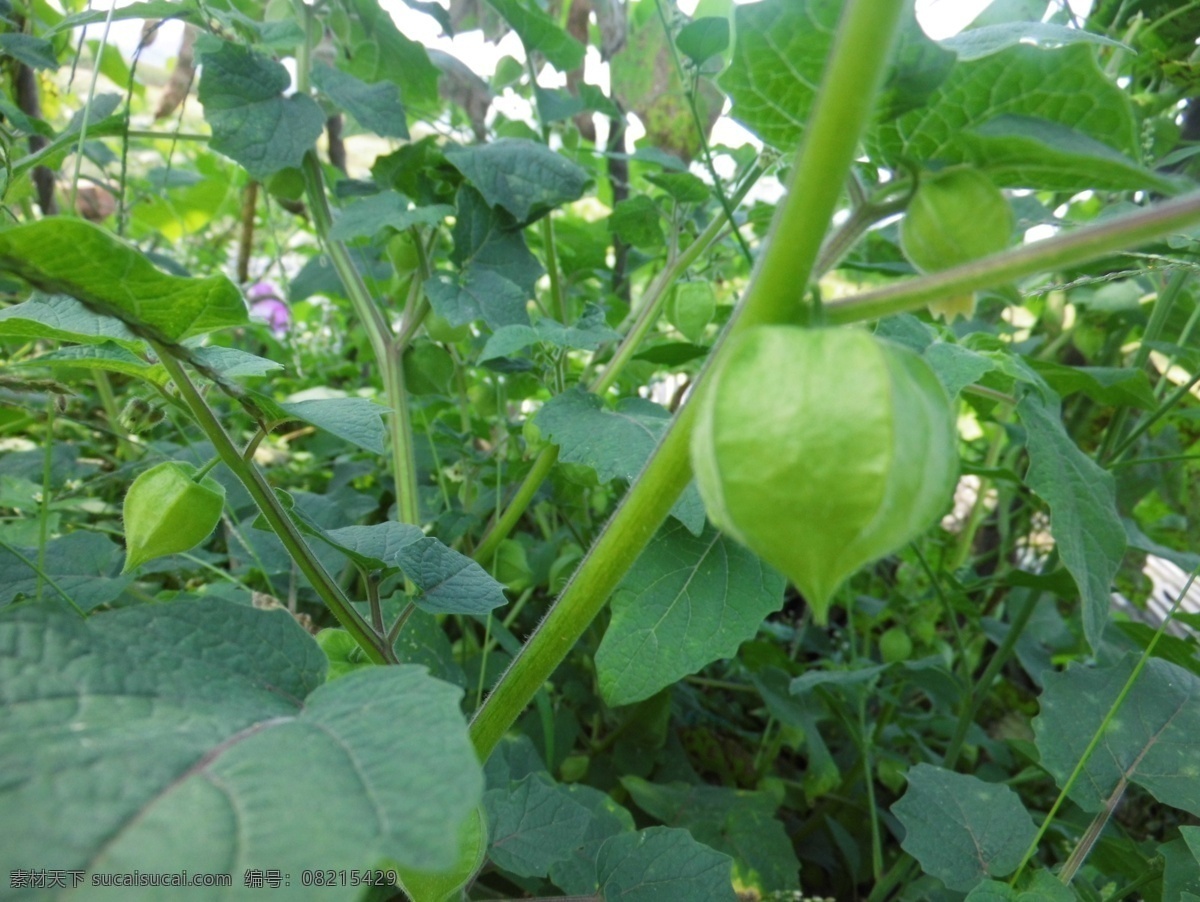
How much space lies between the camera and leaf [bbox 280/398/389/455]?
0.55m

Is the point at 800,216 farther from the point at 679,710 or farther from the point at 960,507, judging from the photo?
the point at 960,507

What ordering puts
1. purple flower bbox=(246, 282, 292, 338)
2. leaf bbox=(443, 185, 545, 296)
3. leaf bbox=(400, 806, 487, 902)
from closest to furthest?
1. leaf bbox=(400, 806, 487, 902)
2. leaf bbox=(443, 185, 545, 296)
3. purple flower bbox=(246, 282, 292, 338)

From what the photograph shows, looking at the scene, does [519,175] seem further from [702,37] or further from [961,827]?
[961,827]

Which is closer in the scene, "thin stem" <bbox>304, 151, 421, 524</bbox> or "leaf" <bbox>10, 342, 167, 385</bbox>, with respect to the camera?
"leaf" <bbox>10, 342, 167, 385</bbox>

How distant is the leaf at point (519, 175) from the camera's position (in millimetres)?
1019

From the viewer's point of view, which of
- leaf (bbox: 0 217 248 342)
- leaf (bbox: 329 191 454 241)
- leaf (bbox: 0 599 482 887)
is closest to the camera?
leaf (bbox: 0 599 482 887)

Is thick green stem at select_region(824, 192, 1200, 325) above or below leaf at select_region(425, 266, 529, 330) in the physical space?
above

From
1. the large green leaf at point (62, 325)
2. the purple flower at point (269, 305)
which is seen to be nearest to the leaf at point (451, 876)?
the large green leaf at point (62, 325)

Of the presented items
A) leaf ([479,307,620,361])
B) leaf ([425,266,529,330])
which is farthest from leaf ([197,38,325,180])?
leaf ([479,307,620,361])

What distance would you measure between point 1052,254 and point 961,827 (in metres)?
0.59

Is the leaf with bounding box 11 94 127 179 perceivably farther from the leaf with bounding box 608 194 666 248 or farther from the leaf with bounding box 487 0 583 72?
the leaf with bounding box 608 194 666 248

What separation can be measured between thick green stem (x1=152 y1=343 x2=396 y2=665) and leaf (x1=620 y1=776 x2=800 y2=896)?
21.6 inches

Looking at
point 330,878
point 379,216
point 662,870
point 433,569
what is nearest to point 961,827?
point 662,870

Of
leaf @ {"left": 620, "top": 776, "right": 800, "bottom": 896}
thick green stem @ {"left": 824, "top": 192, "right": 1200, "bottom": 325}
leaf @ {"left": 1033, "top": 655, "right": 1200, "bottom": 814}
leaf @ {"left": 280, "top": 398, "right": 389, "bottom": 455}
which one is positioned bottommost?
leaf @ {"left": 620, "top": 776, "right": 800, "bottom": 896}
